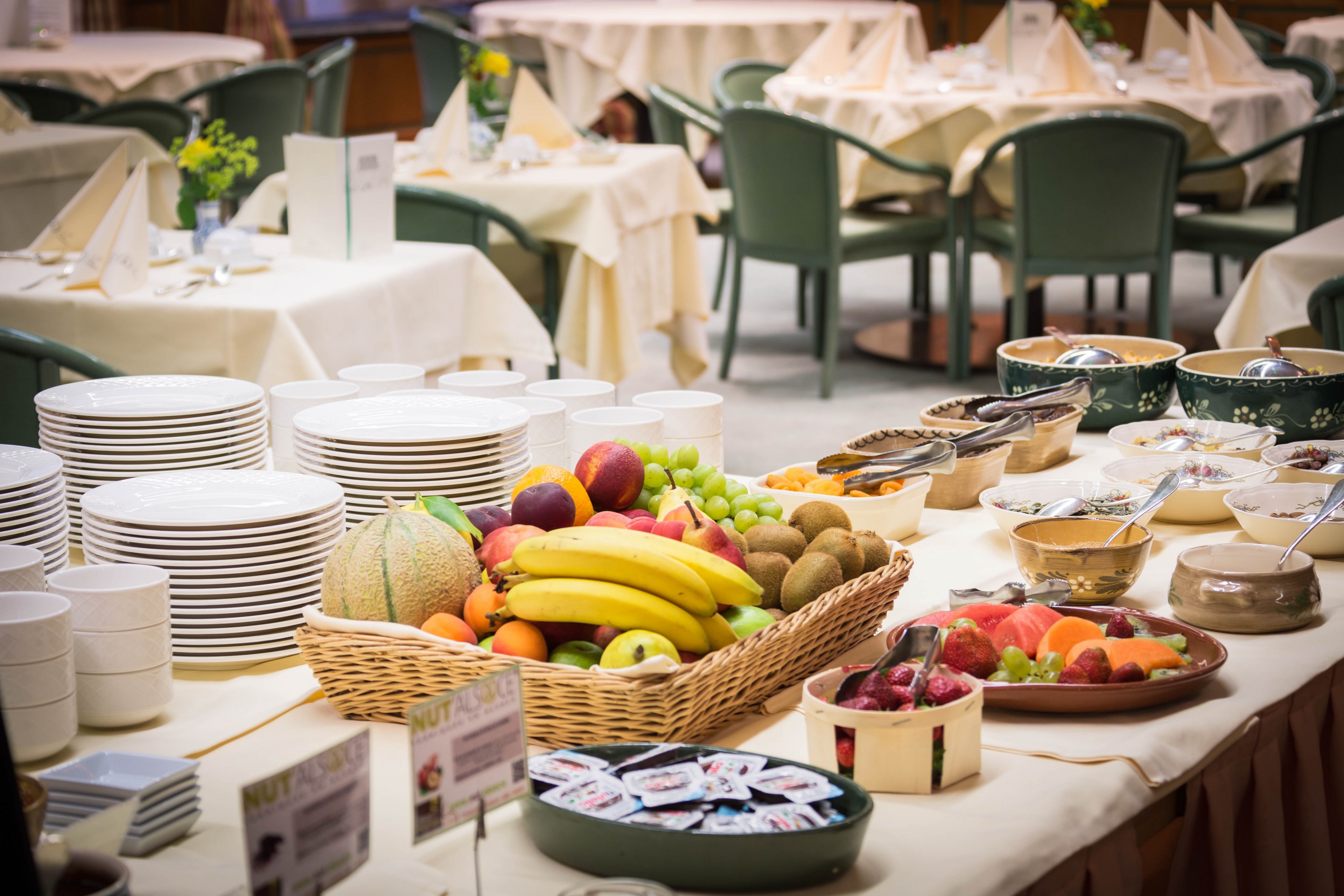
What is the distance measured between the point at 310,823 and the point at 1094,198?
13.0ft

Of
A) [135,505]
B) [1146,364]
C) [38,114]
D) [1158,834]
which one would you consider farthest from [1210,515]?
[38,114]

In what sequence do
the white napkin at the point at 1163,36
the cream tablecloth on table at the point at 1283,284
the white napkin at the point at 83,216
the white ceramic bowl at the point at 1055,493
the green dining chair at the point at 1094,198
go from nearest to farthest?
the white ceramic bowl at the point at 1055,493, the cream tablecloth on table at the point at 1283,284, the white napkin at the point at 83,216, the green dining chair at the point at 1094,198, the white napkin at the point at 1163,36

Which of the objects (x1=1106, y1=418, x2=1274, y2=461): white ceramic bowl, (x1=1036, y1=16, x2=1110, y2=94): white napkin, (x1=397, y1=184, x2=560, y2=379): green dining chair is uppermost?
(x1=1036, y1=16, x2=1110, y2=94): white napkin

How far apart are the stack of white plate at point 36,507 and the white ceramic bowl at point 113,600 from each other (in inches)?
6.5

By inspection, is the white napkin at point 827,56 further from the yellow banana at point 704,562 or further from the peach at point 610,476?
the yellow banana at point 704,562

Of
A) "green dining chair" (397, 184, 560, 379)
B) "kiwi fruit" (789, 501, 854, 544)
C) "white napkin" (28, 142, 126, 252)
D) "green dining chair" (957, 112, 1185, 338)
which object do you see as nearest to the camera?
"kiwi fruit" (789, 501, 854, 544)

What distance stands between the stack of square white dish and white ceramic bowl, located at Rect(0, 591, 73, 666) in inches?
3.7

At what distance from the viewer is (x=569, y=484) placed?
1.32m

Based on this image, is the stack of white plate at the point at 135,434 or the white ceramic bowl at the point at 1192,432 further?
the white ceramic bowl at the point at 1192,432

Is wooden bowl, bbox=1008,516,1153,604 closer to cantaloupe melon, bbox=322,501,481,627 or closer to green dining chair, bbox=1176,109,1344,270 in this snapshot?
cantaloupe melon, bbox=322,501,481,627

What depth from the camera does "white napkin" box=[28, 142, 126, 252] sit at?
110 inches

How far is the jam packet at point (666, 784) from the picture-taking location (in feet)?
2.99

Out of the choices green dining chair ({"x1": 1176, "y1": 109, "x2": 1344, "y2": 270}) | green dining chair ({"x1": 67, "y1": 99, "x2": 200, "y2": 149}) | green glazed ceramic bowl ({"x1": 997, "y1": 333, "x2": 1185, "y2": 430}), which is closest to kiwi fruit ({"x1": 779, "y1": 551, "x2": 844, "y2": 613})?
green glazed ceramic bowl ({"x1": 997, "y1": 333, "x2": 1185, "y2": 430})

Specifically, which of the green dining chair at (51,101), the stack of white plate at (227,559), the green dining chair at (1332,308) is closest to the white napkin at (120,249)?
the stack of white plate at (227,559)
